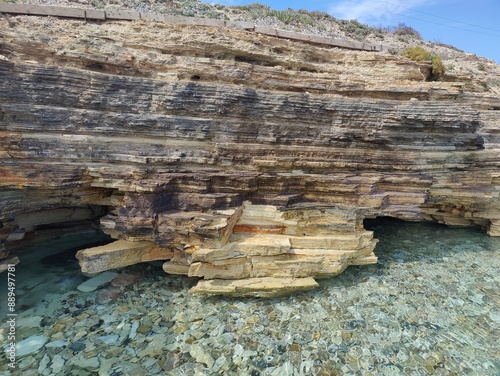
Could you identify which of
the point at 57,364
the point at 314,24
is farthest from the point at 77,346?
the point at 314,24

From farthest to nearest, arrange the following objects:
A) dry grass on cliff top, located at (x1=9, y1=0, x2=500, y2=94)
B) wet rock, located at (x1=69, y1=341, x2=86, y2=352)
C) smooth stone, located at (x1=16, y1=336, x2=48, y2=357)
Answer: dry grass on cliff top, located at (x1=9, y1=0, x2=500, y2=94), wet rock, located at (x1=69, y1=341, x2=86, y2=352), smooth stone, located at (x1=16, y1=336, x2=48, y2=357)

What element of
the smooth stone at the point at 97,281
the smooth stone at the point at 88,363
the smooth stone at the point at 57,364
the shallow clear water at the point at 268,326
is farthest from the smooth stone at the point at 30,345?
the smooth stone at the point at 97,281

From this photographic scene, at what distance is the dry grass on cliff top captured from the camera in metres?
13.7

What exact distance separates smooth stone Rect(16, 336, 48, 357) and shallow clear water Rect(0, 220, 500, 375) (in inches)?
4.1

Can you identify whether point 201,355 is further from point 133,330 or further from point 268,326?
point 133,330

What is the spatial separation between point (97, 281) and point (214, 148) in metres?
4.84

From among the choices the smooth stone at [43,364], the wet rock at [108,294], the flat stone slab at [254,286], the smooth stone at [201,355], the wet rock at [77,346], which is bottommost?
the smooth stone at [43,364]

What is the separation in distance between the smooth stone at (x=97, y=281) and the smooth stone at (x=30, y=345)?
1.55 metres

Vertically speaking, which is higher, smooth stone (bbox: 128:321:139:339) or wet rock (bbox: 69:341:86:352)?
smooth stone (bbox: 128:321:139:339)

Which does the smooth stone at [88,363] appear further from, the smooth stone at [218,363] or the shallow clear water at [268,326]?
the smooth stone at [218,363]

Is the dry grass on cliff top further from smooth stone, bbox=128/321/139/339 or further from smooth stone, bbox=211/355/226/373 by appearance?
smooth stone, bbox=211/355/226/373

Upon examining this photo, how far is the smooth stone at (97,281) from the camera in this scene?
734 centimetres

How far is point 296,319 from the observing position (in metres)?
6.37

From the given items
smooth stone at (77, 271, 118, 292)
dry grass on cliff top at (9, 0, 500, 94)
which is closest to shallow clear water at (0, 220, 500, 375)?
smooth stone at (77, 271, 118, 292)
